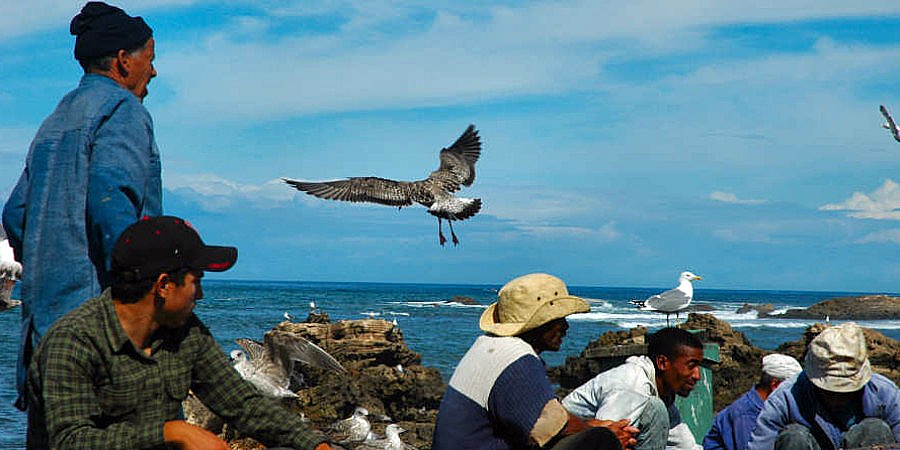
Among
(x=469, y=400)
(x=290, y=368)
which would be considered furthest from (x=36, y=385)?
(x=290, y=368)

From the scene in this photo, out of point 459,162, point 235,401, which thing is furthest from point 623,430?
point 459,162

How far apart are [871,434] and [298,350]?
6.06m

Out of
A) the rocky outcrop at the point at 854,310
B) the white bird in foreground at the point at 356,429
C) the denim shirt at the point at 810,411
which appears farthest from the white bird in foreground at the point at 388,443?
the rocky outcrop at the point at 854,310

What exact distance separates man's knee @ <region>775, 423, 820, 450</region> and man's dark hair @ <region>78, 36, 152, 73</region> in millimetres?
2970

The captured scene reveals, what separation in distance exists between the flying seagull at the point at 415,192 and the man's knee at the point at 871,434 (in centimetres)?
850

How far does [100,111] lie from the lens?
3092 millimetres

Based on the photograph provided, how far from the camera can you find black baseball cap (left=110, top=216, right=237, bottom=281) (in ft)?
8.48

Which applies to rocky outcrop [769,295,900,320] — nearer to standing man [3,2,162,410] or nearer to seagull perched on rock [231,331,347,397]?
seagull perched on rock [231,331,347,397]

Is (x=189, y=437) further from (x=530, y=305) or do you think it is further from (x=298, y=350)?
(x=298, y=350)

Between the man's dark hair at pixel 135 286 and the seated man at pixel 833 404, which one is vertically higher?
the man's dark hair at pixel 135 286

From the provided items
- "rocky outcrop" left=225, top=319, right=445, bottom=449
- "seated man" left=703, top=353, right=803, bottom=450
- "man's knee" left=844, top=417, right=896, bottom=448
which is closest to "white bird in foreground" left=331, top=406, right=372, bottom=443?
"rocky outcrop" left=225, top=319, right=445, bottom=449

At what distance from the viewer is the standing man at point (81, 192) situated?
119 inches

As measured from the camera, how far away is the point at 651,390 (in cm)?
497

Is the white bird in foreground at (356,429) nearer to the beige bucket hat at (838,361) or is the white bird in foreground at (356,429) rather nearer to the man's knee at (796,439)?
the man's knee at (796,439)
